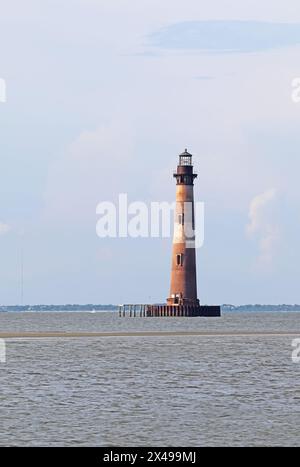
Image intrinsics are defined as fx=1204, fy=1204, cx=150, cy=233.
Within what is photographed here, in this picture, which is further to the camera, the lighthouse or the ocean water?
the lighthouse

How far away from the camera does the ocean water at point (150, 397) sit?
134ft

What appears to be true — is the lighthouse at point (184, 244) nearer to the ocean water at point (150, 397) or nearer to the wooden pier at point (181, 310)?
the wooden pier at point (181, 310)

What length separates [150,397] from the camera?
53.1m

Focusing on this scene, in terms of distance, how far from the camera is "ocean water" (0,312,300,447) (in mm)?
40812

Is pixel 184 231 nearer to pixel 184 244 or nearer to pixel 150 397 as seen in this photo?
pixel 184 244

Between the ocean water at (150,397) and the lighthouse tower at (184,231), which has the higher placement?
the lighthouse tower at (184,231)

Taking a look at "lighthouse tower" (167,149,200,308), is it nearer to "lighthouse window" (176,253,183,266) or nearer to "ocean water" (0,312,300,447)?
"lighthouse window" (176,253,183,266)

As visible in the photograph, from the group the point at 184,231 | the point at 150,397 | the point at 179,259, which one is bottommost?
the point at 150,397

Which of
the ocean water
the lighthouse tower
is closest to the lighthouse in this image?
the lighthouse tower

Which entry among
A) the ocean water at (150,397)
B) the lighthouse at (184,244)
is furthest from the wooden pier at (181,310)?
the ocean water at (150,397)

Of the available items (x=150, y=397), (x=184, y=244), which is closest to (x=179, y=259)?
(x=184, y=244)
